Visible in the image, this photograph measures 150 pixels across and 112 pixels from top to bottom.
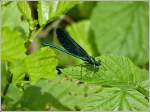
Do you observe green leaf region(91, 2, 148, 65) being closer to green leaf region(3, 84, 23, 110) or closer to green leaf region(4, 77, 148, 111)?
green leaf region(4, 77, 148, 111)

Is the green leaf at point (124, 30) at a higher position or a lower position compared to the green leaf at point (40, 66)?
higher

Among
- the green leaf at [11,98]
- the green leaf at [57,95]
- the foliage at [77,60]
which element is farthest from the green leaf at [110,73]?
the green leaf at [11,98]

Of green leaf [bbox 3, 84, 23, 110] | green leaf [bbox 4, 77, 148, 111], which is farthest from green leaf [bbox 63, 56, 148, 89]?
green leaf [bbox 3, 84, 23, 110]

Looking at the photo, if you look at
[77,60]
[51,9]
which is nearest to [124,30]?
[77,60]

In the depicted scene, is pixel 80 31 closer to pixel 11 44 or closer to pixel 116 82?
pixel 11 44

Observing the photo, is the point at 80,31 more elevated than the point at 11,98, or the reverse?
the point at 80,31

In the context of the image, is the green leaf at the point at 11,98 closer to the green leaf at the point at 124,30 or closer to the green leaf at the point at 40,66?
the green leaf at the point at 40,66

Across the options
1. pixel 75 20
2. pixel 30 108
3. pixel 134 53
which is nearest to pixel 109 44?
pixel 134 53
